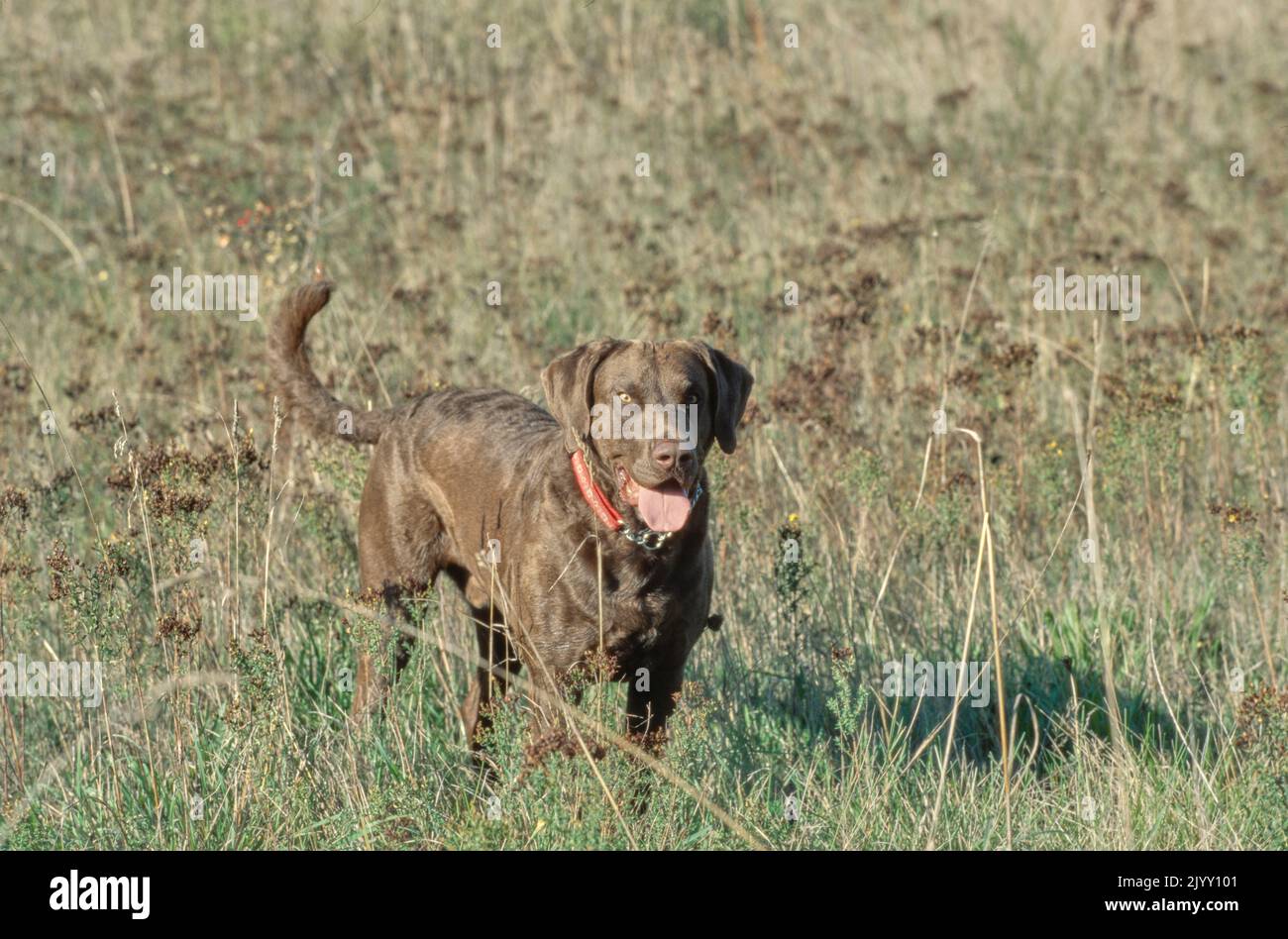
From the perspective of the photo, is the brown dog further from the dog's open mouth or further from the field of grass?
the field of grass

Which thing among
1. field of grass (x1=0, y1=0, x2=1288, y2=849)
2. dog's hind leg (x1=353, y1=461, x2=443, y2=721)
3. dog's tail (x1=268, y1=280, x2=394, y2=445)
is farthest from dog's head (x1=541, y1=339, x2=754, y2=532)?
dog's tail (x1=268, y1=280, x2=394, y2=445)

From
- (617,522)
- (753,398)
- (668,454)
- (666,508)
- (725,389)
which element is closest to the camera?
(668,454)

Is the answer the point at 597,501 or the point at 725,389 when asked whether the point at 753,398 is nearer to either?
the point at 725,389

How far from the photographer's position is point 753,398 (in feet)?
24.1

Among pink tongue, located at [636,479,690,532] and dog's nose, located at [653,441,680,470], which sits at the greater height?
dog's nose, located at [653,441,680,470]

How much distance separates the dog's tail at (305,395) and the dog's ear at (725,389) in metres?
1.42

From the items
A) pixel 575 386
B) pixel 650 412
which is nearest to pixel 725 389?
pixel 650 412

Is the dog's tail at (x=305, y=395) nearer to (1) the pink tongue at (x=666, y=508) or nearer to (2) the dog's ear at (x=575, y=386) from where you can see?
(2) the dog's ear at (x=575, y=386)

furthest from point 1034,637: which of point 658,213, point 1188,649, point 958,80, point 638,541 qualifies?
point 958,80

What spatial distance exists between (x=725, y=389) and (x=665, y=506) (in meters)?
0.48

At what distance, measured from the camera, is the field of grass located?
4.18 m

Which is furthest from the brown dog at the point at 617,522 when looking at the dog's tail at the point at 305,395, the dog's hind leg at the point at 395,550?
the dog's tail at the point at 305,395

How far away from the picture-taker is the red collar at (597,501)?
4.39 m

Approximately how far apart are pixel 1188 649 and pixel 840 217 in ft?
13.4
